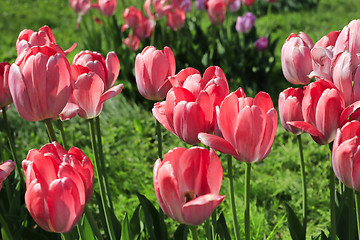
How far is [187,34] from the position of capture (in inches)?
168

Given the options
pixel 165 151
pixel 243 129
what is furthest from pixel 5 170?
pixel 165 151

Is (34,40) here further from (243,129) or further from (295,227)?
(295,227)

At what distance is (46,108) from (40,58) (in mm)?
120

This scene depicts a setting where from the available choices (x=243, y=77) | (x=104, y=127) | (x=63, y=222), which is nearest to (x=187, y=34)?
(x=243, y=77)

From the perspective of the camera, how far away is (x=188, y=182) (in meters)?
0.89

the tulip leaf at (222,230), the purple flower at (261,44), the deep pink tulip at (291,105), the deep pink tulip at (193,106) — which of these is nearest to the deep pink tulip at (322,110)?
the deep pink tulip at (291,105)

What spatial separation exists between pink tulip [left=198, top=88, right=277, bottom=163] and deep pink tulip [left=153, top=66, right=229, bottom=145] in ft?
0.17

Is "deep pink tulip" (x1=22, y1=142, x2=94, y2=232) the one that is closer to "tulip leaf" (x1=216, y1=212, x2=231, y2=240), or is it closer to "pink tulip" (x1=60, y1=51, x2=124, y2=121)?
"pink tulip" (x1=60, y1=51, x2=124, y2=121)

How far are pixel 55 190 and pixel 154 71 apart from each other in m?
0.55

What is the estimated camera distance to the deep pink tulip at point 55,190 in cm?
89

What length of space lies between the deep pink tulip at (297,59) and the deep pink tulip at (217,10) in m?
2.62

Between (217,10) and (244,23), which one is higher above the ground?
(217,10)

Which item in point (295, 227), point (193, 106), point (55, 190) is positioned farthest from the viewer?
point (295, 227)

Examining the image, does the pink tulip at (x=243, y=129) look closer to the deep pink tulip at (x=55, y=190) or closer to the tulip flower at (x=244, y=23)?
the deep pink tulip at (x=55, y=190)
